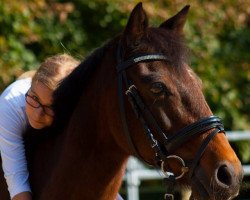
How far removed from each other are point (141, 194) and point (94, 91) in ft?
18.0

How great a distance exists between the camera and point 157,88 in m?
3.58

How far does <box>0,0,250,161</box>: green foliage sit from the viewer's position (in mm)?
7703

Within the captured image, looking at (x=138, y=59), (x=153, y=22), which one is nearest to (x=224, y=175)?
(x=138, y=59)

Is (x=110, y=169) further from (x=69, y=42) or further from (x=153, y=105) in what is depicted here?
(x=69, y=42)

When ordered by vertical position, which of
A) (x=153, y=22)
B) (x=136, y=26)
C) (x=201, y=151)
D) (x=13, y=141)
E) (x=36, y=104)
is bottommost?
Answer: (x=153, y=22)

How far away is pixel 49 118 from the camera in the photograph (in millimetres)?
4113

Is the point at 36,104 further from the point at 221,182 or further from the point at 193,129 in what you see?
the point at 221,182

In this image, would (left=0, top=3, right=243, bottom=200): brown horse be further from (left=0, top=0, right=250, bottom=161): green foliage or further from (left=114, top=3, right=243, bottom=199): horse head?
(left=0, top=0, right=250, bottom=161): green foliage

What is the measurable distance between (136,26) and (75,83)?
0.49 metres

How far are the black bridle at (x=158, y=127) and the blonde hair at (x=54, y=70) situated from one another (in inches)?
18.7

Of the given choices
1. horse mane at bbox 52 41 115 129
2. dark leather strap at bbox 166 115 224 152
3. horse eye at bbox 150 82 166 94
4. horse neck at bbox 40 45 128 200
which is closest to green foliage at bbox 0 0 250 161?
horse mane at bbox 52 41 115 129

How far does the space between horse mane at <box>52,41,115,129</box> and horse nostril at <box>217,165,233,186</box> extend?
0.99 m

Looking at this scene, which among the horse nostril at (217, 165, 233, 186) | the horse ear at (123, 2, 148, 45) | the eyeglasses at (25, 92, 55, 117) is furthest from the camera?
the eyeglasses at (25, 92, 55, 117)

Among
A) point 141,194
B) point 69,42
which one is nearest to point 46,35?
point 69,42
